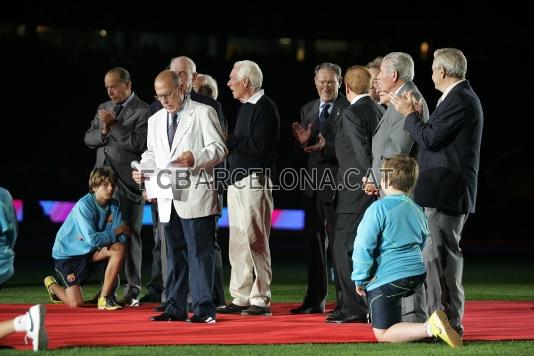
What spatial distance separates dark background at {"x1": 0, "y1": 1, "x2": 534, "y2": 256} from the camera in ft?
69.2

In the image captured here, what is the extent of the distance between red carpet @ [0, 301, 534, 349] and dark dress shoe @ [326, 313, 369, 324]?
0.41 ft

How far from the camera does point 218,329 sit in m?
7.77

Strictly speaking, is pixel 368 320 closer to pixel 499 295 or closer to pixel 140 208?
pixel 140 208

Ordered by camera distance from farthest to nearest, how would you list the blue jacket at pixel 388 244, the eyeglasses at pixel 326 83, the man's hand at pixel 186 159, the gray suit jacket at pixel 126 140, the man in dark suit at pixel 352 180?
1. the gray suit jacket at pixel 126 140
2. the eyeglasses at pixel 326 83
3. the man in dark suit at pixel 352 180
4. the man's hand at pixel 186 159
5. the blue jacket at pixel 388 244

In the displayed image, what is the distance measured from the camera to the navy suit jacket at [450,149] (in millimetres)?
7500

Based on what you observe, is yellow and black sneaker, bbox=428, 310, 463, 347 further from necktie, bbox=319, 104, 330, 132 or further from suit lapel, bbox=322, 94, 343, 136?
necktie, bbox=319, 104, 330, 132

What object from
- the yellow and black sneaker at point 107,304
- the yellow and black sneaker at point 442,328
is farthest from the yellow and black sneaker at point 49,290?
the yellow and black sneaker at point 442,328

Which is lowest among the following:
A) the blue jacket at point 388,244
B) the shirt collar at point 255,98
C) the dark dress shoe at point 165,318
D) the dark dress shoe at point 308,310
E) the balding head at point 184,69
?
the dark dress shoe at point 308,310

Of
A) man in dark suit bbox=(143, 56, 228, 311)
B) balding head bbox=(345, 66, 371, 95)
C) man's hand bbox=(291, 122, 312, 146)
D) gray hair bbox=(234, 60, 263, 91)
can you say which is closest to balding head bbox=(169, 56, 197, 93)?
man in dark suit bbox=(143, 56, 228, 311)

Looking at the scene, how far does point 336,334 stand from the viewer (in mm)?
7582

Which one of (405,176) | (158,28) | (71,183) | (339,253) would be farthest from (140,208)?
(158,28)

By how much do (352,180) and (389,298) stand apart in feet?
6.12

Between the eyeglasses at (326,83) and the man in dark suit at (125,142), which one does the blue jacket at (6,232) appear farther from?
the eyeglasses at (326,83)

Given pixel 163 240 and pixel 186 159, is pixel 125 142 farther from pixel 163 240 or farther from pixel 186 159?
pixel 186 159
